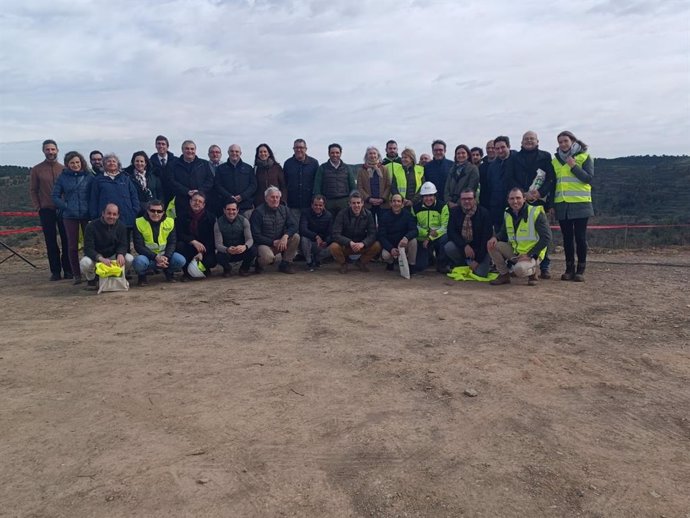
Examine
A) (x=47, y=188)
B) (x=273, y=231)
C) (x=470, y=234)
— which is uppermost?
(x=47, y=188)

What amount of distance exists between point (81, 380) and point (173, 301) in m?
2.60

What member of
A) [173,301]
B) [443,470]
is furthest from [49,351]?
[443,470]

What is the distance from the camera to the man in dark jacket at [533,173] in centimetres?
748

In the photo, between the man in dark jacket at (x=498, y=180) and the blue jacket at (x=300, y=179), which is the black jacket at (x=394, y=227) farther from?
the blue jacket at (x=300, y=179)

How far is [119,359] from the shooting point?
438 cm

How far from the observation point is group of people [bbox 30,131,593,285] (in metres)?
7.36

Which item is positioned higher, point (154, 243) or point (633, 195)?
point (154, 243)

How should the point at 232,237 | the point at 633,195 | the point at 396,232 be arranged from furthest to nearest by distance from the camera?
the point at 633,195 → the point at 396,232 → the point at 232,237

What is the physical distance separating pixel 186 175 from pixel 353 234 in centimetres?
277

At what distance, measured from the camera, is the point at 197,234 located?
8094 mm

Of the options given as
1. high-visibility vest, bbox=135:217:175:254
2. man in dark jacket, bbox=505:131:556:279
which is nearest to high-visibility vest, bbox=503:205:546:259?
man in dark jacket, bbox=505:131:556:279

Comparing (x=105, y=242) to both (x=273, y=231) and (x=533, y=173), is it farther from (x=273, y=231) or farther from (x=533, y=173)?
(x=533, y=173)

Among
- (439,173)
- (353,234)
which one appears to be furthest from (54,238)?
(439,173)

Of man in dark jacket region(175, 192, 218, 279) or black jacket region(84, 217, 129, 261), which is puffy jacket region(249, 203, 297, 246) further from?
black jacket region(84, 217, 129, 261)
